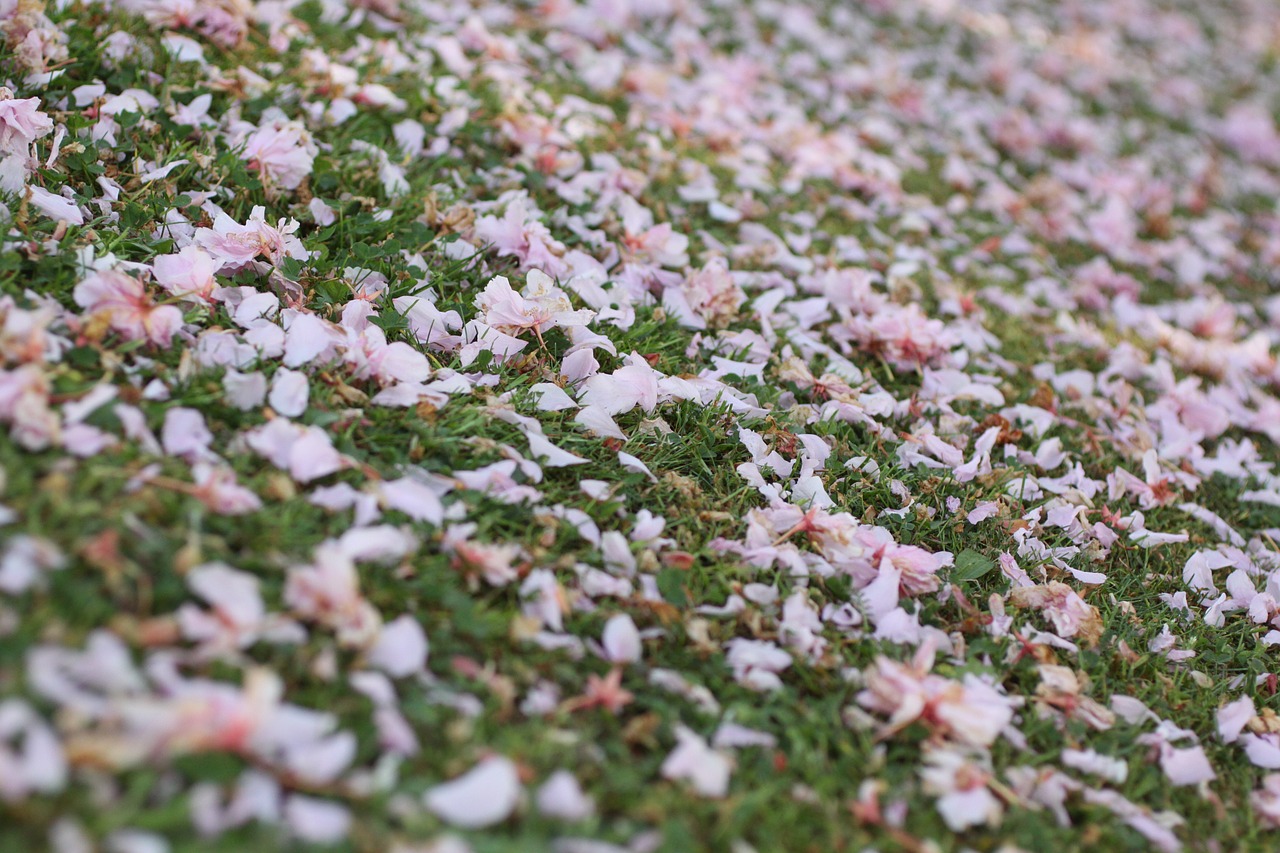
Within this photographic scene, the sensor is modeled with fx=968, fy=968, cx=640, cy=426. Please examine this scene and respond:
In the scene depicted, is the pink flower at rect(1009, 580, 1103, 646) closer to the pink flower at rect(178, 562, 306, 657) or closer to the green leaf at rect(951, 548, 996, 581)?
the green leaf at rect(951, 548, 996, 581)

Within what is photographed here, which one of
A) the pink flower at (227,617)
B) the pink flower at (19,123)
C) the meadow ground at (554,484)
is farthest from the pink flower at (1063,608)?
the pink flower at (19,123)

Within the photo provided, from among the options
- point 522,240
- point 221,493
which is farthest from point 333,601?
point 522,240

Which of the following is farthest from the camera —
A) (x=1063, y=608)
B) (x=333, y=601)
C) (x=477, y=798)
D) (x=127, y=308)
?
(x=1063, y=608)

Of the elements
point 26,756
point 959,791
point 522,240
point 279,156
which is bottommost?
point 959,791

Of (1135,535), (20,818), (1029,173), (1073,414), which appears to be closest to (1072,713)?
(1135,535)

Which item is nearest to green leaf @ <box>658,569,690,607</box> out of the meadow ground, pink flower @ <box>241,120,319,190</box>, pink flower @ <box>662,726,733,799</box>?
the meadow ground

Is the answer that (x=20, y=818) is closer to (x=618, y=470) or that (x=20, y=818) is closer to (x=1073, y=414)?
(x=618, y=470)

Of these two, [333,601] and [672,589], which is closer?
[333,601]

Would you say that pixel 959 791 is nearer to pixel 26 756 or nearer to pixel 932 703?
pixel 932 703
